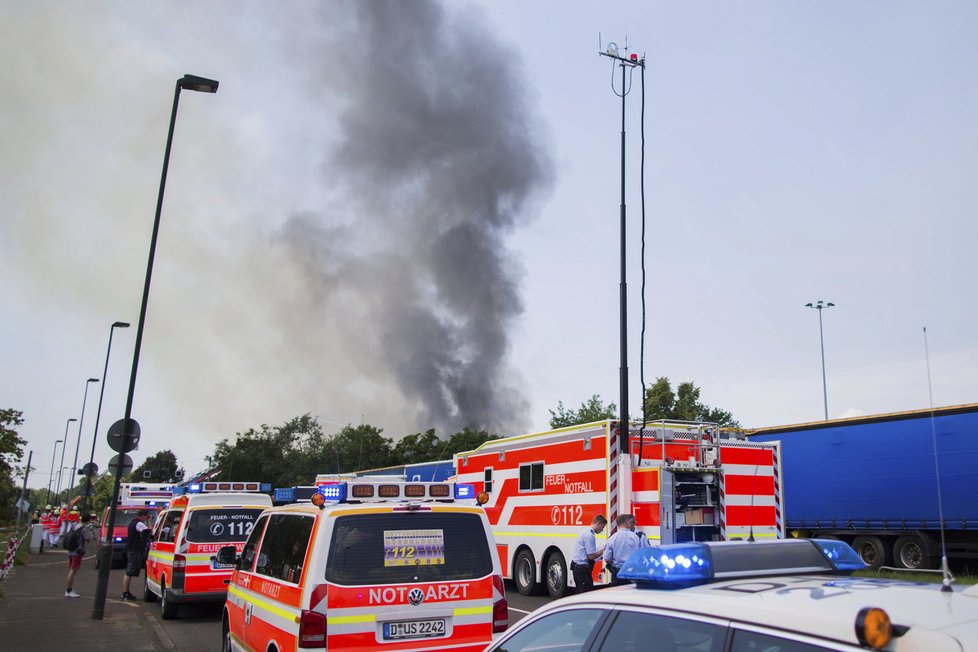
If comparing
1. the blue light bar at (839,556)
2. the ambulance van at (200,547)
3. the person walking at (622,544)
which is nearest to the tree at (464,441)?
the ambulance van at (200,547)

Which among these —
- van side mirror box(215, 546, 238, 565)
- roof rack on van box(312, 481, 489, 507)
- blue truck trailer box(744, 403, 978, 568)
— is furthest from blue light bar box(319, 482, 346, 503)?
blue truck trailer box(744, 403, 978, 568)

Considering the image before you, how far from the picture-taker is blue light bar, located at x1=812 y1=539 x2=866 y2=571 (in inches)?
127

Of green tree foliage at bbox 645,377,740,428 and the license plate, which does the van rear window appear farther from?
green tree foliage at bbox 645,377,740,428

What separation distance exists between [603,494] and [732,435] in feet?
9.33

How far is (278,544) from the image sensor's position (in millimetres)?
6512

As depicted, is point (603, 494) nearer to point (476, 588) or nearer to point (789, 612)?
point (476, 588)

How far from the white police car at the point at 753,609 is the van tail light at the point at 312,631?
220 cm

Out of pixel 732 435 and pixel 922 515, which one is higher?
pixel 732 435

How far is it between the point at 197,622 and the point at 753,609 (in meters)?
11.6

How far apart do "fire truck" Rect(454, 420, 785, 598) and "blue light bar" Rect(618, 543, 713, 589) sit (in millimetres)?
10289

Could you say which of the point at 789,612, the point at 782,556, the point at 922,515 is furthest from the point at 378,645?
the point at 922,515

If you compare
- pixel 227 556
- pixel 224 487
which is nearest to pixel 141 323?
pixel 224 487

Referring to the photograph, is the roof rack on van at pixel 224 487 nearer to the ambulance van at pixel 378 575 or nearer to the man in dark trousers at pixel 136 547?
the man in dark trousers at pixel 136 547

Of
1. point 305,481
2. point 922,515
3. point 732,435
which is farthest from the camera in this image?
point 305,481
